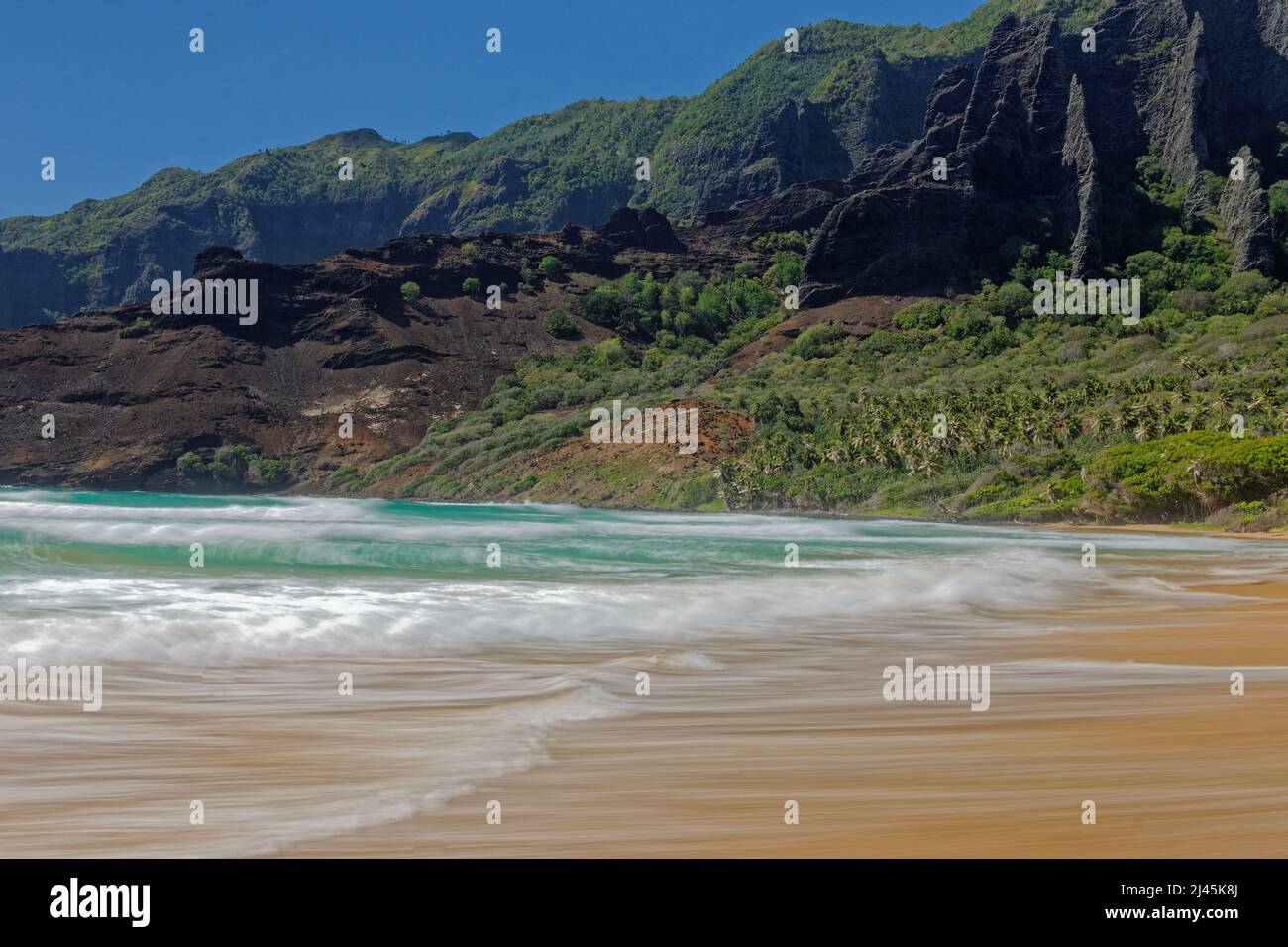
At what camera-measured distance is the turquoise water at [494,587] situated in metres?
19.8

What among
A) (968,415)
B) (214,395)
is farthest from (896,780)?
(214,395)

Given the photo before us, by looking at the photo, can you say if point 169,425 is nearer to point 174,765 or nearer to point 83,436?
point 83,436

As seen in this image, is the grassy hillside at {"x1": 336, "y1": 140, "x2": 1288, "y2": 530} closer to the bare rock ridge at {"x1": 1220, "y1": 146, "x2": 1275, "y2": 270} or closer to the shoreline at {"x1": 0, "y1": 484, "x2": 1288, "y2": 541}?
the shoreline at {"x1": 0, "y1": 484, "x2": 1288, "y2": 541}

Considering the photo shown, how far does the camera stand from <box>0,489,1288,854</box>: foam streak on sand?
8969 mm

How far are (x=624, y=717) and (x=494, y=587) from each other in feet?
51.5

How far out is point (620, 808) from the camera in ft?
31.0

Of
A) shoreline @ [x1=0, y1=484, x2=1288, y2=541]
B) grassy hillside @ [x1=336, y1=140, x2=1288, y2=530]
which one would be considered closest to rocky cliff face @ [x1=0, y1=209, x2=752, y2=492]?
shoreline @ [x1=0, y1=484, x2=1288, y2=541]

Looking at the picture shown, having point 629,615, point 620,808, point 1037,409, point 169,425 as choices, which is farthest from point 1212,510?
point 169,425

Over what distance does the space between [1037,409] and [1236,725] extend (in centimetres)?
9750

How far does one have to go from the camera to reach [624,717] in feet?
42.9

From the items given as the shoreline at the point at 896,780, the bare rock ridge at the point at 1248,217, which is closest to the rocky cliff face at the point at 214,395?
the bare rock ridge at the point at 1248,217

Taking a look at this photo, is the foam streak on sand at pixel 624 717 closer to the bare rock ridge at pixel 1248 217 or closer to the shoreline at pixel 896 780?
the shoreline at pixel 896 780

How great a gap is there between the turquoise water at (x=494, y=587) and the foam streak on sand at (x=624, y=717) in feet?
0.54

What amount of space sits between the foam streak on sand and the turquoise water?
0.17 m
